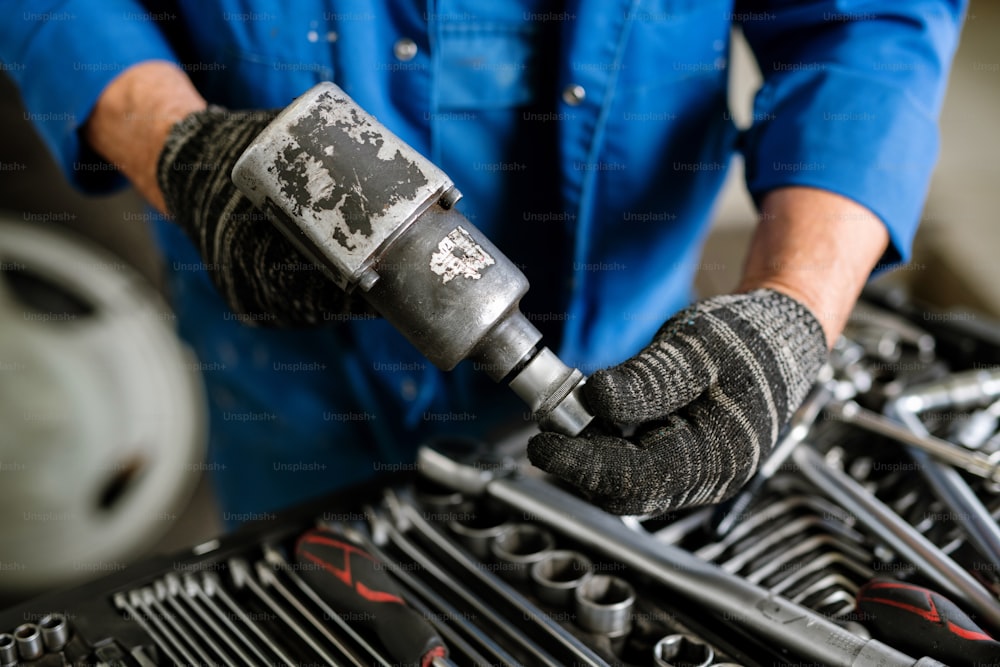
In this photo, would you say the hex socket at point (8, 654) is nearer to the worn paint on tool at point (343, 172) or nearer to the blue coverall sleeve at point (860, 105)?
the worn paint on tool at point (343, 172)

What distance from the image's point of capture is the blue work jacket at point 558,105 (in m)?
0.74

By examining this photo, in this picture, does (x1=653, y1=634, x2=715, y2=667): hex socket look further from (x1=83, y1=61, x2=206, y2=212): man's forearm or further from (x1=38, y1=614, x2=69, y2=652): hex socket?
(x1=83, y1=61, x2=206, y2=212): man's forearm

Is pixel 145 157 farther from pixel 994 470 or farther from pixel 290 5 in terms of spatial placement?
pixel 994 470

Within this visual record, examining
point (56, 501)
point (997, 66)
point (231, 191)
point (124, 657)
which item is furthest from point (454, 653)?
point (997, 66)

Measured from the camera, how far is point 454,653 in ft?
1.80

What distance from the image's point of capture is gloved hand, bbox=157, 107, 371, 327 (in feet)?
1.95

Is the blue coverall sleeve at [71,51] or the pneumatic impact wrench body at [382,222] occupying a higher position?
the blue coverall sleeve at [71,51]

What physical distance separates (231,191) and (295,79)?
204 millimetres

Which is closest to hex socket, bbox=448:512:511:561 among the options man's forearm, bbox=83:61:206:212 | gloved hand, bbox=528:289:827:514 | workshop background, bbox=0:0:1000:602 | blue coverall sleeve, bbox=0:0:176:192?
gloved hand, bbox=528:289:827:514

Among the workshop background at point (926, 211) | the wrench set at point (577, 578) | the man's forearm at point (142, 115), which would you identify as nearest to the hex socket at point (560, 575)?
the wrench set at point (577, 578)

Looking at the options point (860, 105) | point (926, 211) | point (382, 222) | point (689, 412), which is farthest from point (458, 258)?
point (926, 211)

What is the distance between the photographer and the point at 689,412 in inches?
22.0

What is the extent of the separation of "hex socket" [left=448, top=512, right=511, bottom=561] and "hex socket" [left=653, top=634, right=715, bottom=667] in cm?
15

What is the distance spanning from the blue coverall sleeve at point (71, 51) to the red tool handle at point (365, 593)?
1.44ft
